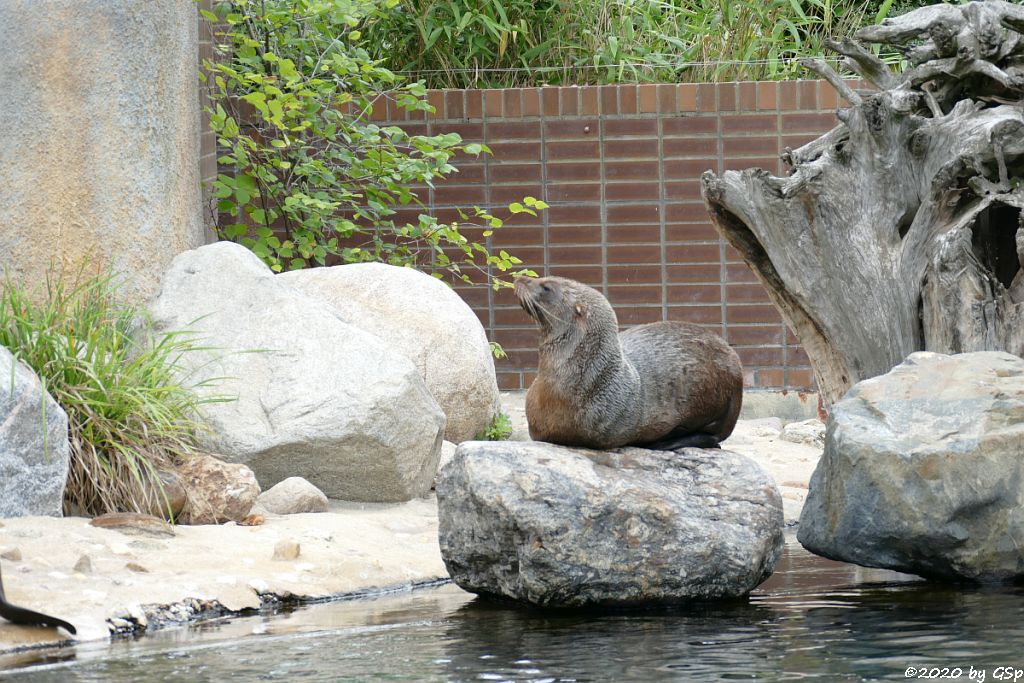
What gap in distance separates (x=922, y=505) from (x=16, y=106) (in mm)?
5043

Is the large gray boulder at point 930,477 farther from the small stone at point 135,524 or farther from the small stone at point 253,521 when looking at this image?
the small stone at point 135,524

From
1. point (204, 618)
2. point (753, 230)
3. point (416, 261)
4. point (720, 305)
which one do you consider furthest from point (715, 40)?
point (204, 618)

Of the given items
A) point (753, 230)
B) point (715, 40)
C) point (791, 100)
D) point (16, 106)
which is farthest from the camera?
point (715, 40)

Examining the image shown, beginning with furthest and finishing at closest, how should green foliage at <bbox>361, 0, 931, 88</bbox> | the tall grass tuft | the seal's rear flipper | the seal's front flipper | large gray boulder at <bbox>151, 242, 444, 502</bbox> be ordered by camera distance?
green foliage at <bbox>361, 0, 931, 88</bbox> → large gray boulder at <bbox>151, 242, 444, 502</bbox> → the tall grass tuft → the seal's rear flipper → the seal's front flipper

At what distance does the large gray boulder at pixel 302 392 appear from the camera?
6.63 m

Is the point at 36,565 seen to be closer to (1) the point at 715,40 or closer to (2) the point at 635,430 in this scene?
(2) the point at 635,430

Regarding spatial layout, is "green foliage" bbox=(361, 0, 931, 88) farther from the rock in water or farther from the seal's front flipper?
the seal's front flipper

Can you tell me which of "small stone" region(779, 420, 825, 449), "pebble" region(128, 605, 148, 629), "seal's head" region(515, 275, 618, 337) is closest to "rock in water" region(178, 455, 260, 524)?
"pebble" region(128, 605, 148, 629)

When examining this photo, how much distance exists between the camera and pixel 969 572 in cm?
525

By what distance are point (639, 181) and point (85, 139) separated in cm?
383

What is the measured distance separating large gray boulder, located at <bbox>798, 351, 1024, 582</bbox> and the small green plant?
2604 mm

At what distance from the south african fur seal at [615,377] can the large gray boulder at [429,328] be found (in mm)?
2315

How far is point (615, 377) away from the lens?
5.24 meters

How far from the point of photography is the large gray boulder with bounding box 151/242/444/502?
21.8ft
